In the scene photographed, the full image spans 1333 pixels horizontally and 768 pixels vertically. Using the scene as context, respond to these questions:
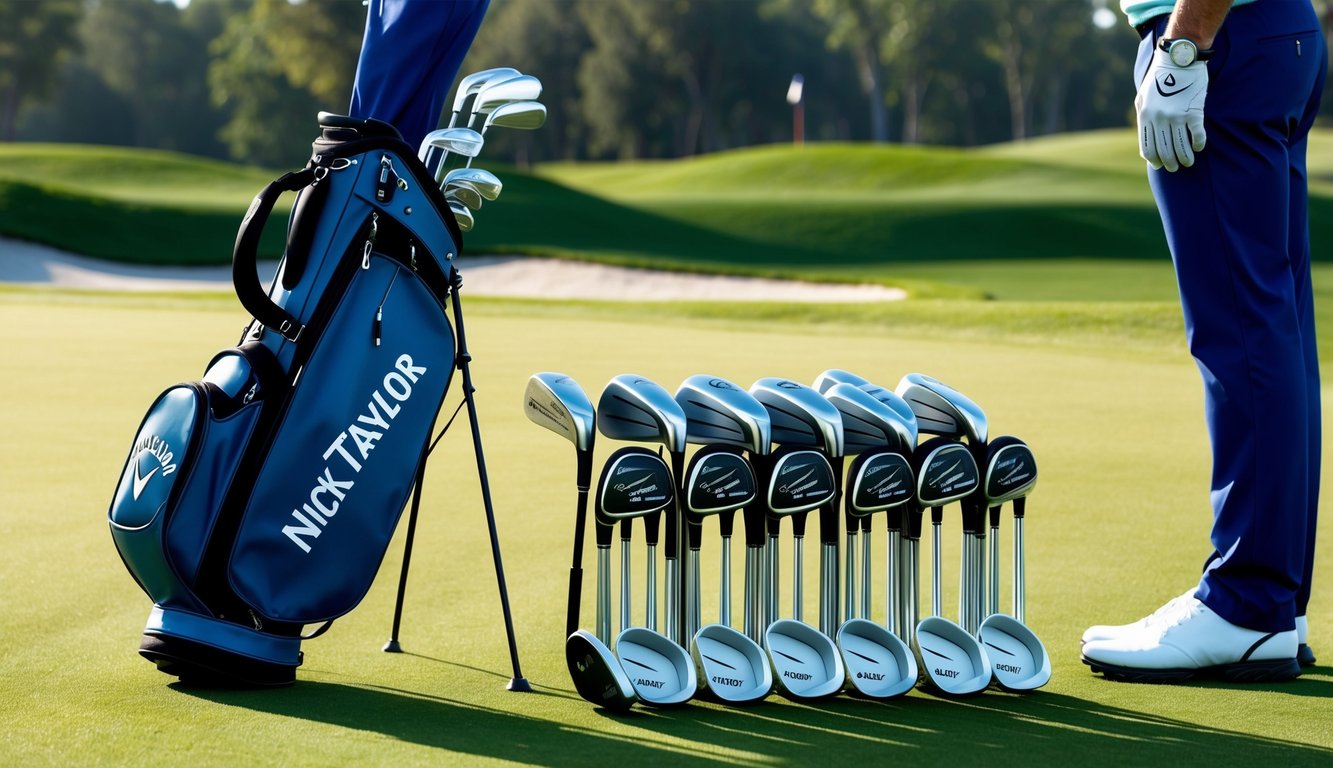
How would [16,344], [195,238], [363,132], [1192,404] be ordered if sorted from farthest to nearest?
[195,238] < [16,344] < [1192,404] < [363,132]

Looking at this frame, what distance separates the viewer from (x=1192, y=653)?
9.37 feet

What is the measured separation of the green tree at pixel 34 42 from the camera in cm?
5828

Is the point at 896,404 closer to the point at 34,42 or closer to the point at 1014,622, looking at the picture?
the point at 1014,622

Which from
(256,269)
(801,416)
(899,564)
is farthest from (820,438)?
(256,269)

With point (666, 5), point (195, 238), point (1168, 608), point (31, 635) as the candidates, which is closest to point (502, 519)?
point (31, 635)

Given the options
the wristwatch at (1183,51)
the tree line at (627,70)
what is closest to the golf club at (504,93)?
the wristwatch at (1183,51)

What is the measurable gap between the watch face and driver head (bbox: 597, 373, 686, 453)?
1.15 metres

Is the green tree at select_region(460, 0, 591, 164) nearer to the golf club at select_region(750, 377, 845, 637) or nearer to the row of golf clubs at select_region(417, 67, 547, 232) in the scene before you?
the row of golf clubs at select_region(417, 67, 547, 232)

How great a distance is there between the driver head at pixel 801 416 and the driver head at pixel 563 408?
0.31 meters

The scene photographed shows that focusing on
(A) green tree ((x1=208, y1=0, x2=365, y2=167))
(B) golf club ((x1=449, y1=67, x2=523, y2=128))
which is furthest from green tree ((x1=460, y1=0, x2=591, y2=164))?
(B) golf club ((x1=449, y1=67, x2=523, y2=128))

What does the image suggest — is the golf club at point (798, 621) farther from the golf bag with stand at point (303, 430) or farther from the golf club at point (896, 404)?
the golf bag with stand at point (303, 430)

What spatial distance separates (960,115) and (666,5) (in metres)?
21.3

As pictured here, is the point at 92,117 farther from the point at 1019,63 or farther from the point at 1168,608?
the point at 1168,608

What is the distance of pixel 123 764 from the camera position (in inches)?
86.0
